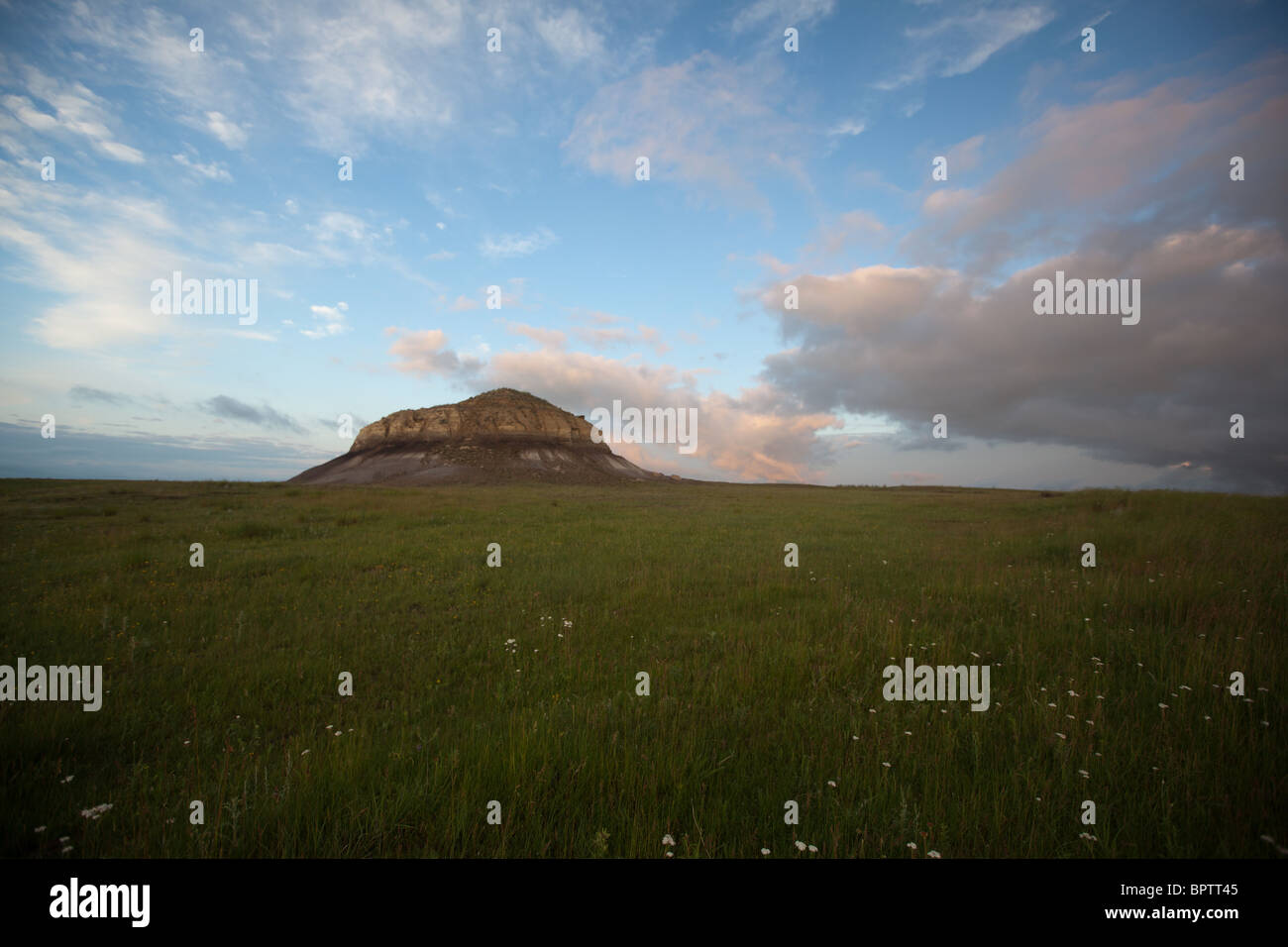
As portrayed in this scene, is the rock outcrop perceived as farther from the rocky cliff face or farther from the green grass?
the green grass

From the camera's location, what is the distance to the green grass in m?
3.24

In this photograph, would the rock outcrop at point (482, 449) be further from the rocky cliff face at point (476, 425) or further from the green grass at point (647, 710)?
the green grass at point (647, 710)

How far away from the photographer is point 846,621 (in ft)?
26.2

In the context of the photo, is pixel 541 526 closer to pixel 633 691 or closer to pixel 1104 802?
pixel 633 691

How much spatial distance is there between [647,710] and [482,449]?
405ft

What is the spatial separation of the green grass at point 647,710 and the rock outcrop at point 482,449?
303 feet

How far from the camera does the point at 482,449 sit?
12088 cm

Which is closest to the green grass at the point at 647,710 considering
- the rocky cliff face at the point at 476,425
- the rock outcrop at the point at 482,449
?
the rock outcrop at the point at 482,449

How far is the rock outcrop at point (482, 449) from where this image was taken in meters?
110

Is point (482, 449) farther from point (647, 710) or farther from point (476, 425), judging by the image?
point (647, 710)

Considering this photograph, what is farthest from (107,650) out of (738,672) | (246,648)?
(738,672)
